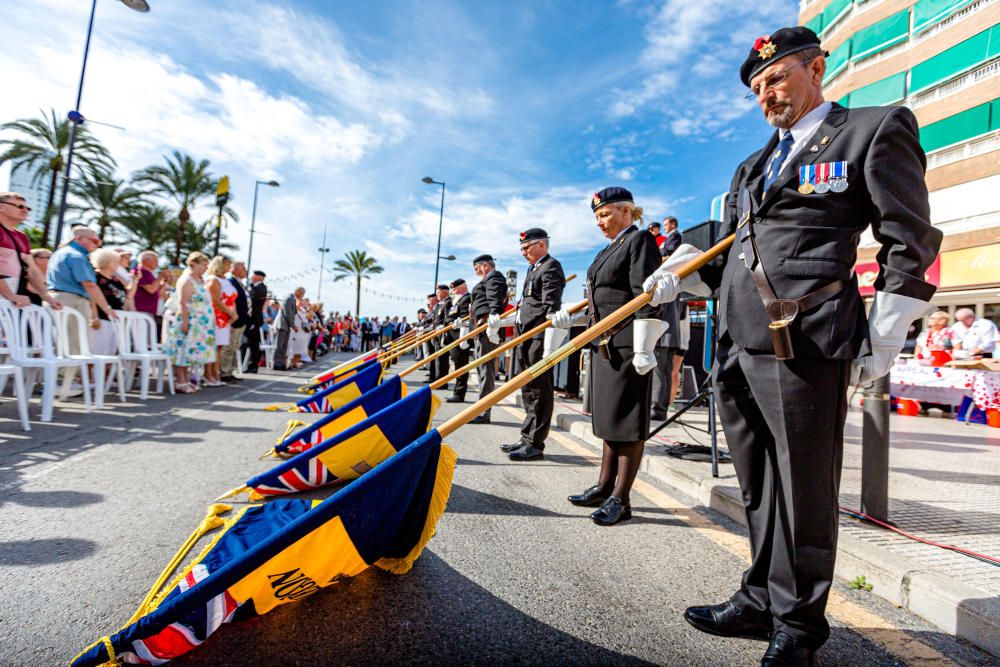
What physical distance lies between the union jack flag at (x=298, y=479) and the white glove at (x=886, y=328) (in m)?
2.39

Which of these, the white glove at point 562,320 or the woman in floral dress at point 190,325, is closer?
the white glove at point 562,320

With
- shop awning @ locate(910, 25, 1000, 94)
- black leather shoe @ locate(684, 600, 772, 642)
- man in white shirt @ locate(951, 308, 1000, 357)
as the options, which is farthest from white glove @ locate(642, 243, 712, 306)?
shop awning @ locate(910, 25, 1000, 94)

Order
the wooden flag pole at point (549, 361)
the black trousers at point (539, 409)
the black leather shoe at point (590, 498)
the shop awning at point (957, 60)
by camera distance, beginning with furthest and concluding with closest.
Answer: the shop awning at point (957, 60) < the black trousers at point (539, 409) < the black leather shoe at point (590, 498) < the wooden flag pole at point (549, 361)

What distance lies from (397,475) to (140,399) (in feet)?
18.6

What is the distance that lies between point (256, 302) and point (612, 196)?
8.53 metres

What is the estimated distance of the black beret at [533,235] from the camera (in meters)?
4.75

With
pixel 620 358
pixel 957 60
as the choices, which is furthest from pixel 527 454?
pixel 957 60

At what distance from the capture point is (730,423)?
1.80m

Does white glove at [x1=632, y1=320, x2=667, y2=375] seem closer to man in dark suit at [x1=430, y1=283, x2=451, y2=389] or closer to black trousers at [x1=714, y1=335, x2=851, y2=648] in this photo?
black trousers at [x1=714, y1=335, x2=851, y2=648]

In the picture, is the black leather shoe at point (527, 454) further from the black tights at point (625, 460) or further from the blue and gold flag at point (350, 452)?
the blue and gold flag at point (350, 452)

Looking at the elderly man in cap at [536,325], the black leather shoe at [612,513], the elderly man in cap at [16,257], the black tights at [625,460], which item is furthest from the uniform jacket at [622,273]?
the elderly man in cap at [16,257]

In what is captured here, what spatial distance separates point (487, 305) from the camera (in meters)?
6.10

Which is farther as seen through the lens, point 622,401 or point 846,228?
point 622,401

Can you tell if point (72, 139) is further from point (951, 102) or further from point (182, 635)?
point (951, 102)
